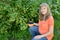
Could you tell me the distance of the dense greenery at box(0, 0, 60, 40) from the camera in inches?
181

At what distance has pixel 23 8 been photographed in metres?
4.64

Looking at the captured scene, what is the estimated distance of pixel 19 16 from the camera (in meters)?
4.65

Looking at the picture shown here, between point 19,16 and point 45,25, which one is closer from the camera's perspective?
point 45,25

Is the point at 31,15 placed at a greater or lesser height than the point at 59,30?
greater

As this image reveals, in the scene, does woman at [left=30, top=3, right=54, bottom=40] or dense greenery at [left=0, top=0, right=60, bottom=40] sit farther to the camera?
dense greenery at [left=0, top=0, right=60, bottom=40]

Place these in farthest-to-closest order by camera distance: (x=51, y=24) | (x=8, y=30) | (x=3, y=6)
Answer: (x=8, y=30), (x=3, y=6), (x=51, y=24)

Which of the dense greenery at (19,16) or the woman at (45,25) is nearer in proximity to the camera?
the woman at (45,25)

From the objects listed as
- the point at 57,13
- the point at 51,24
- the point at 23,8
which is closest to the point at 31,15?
the point at 23,8

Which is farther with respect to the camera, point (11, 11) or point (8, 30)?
point (8, 30)

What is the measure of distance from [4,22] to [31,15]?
573mm

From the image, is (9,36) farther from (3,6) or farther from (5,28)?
(3,6)

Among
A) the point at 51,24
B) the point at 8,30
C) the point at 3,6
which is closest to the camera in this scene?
the point at 51,24

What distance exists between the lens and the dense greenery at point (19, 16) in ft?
15.0

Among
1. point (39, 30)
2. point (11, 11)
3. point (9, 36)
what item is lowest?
point (9, 36)
